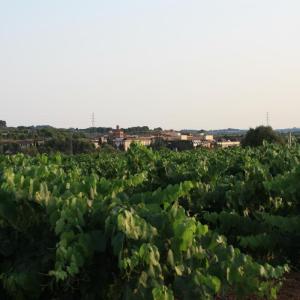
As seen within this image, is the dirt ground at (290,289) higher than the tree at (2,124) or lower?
lower

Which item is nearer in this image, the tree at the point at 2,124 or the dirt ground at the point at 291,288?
the dirt ground at the point at 291,288

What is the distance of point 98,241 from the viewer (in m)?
3.18

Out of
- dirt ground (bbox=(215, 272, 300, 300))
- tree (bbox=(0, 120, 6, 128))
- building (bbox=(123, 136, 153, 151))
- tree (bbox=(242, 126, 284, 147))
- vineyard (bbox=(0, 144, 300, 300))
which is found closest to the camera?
vineyard (bbox=(0, 144, 300, 300))

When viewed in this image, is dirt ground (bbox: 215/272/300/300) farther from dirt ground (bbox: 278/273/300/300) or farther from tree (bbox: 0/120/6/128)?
tree (bbox: 0/120/6/128)

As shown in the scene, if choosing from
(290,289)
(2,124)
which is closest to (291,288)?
(290,289)

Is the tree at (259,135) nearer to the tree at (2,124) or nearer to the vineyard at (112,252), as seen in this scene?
the tree at (2,124)

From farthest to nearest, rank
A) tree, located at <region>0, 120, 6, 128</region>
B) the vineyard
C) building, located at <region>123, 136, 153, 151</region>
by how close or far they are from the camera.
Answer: tree, located at <region>0, 120, 6, 128</region>, building, located at <region>123, 136, 153, 151</region>, the vineyard

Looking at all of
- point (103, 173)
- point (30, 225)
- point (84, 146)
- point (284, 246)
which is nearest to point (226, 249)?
point (30, 225)

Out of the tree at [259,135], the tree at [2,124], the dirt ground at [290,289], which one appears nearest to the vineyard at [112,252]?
the dirt ground at [290,289]

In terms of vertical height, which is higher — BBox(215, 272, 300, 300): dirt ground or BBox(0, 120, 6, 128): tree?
BBox(0, 120, 6, 128): tree

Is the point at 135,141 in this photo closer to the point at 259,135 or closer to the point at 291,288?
the point at 291,288

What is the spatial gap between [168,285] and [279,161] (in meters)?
6.22

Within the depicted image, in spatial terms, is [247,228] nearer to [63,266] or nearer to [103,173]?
[63,266]

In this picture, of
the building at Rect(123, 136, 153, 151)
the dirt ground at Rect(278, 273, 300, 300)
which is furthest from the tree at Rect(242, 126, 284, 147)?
the dirt ground at Rect(278, 273, 300, 300)
